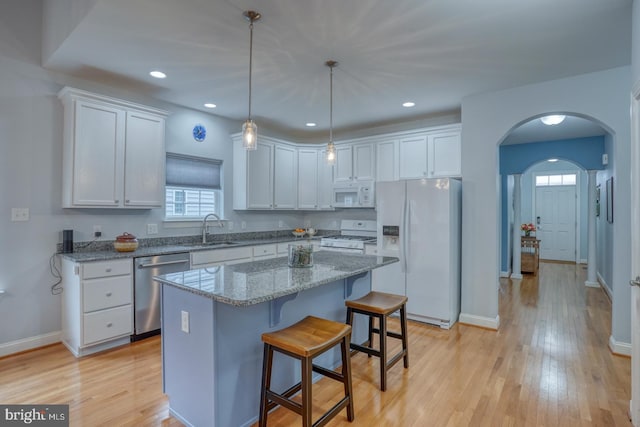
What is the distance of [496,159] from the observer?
12.4 ft

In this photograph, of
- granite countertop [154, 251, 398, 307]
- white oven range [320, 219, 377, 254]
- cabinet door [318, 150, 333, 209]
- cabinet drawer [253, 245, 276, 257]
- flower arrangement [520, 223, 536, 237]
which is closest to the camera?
granite countertop [154, 251, 398, 307]

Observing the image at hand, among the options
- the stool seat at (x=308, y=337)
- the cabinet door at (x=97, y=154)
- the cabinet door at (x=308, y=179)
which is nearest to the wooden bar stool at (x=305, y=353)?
the stool seat at (x=308, y=337)

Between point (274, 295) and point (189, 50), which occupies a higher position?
point (189, 50)

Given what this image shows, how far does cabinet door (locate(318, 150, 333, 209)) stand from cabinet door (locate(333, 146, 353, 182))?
0.16 m

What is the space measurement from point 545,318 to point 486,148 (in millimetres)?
2251

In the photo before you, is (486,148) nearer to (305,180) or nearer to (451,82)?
(451,82)

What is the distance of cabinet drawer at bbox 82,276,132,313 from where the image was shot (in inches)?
116

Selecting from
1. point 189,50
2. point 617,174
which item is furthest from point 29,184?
point 617,174

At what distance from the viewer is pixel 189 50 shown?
276cm

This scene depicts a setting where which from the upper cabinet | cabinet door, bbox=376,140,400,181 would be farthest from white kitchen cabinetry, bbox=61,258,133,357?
cabinet door, bbox=376,140,400,181

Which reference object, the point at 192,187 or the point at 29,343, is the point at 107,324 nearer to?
the point at 29,343

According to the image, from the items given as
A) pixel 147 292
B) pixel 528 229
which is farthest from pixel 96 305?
pixel 528 229

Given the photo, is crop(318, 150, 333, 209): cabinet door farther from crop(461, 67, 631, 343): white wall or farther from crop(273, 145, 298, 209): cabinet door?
crop(461, 67, 631, 343): white wall

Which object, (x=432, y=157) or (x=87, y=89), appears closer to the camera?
(x=87, y=89)
